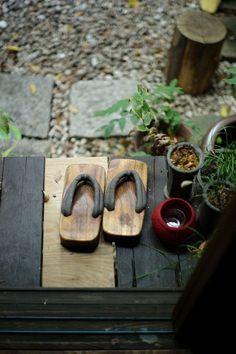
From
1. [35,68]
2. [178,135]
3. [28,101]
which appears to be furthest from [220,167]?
[35,68]

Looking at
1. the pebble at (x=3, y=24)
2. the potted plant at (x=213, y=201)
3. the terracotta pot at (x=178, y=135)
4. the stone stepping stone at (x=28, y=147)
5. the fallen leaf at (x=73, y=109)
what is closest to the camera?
the potted plant at (x=213, y=201)

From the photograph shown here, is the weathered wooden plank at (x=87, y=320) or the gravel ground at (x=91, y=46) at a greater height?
the weathered wooden plank at (x=87, y=320)

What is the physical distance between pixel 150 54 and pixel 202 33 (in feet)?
2.35

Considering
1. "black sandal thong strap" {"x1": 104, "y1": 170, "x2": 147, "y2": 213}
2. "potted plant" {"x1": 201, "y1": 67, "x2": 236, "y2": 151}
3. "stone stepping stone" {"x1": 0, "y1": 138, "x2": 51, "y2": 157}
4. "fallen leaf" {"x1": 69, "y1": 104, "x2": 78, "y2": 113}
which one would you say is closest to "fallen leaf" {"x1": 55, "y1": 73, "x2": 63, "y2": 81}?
"fallen leaf" {"x1": 69, "y1": 104, "x2": 78, "y2": 113}

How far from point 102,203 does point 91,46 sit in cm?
240

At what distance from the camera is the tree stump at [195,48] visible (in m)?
3.39

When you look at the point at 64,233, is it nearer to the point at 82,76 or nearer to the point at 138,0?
the point at 82,76

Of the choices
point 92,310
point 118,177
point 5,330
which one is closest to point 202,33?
point 118,177

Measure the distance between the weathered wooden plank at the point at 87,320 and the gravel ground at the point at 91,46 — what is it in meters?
1.86

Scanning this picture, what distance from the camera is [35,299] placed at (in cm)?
176

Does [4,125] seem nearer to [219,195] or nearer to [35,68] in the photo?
[219,195]

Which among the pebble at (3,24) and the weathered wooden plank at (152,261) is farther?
the pebble at (3,24)

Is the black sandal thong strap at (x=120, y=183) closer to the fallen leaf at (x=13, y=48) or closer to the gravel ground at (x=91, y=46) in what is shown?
the gravel ground at (x=91, y=46)

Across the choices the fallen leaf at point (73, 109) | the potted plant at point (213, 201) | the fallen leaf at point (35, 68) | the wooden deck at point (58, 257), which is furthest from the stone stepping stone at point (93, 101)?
the potted plant at point (213, 201)
